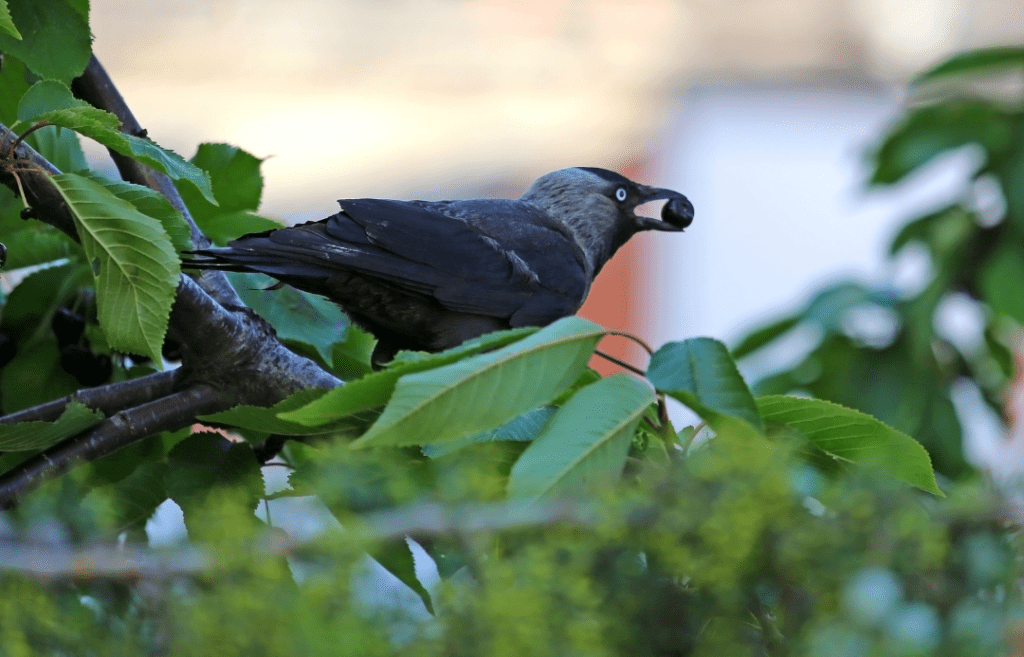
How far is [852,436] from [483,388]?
223mm

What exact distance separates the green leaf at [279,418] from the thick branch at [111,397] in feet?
0.48

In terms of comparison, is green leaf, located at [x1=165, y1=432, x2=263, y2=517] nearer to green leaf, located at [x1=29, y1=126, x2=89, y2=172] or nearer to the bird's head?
green leaf, located at [x1=29, y1=126, x2=89, y2=172]

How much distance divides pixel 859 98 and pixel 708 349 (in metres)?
5.68

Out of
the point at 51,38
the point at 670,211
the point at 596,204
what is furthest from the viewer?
the point at 596,204

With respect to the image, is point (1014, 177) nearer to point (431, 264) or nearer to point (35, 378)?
point (431, 264)

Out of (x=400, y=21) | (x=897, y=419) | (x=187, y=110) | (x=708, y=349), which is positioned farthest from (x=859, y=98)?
(x=708, y=349)

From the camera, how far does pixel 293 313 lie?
96 centimetres

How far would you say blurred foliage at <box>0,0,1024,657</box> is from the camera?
44 cm

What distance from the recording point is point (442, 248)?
1055 mm

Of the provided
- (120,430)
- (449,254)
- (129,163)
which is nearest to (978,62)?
(449,254)

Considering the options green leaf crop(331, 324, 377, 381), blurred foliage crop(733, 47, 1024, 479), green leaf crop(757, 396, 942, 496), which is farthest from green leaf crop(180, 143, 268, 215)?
blurred foliage crop(733, 47, 1024, 479)

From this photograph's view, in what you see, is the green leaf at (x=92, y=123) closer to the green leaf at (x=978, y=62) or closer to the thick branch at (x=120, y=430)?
the thick branch at (x=120, y=430)

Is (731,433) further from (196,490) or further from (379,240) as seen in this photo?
(379,240)

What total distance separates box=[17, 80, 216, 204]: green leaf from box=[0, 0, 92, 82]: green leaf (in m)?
0.09
